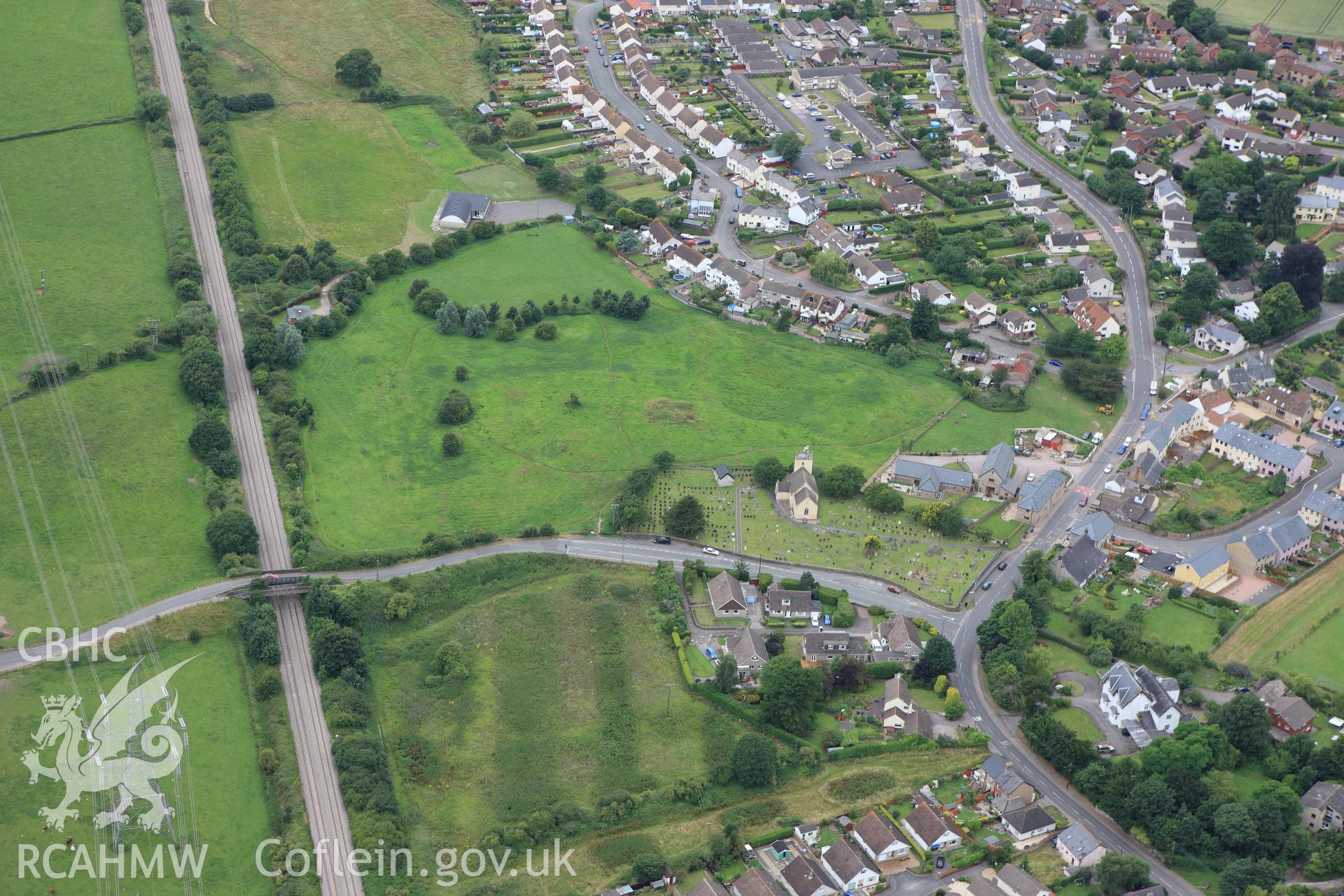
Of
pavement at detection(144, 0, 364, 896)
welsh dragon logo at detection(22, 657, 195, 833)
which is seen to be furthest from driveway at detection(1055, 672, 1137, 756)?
welsh dragon logo at detection(22, 657, 195, 833)

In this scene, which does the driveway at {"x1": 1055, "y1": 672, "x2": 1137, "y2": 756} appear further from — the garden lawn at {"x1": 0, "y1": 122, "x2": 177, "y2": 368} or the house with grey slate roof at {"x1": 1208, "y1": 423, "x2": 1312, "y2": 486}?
the garden lawn at {"x1": 0, "y1": 122, "x2": 177, "y2": 368}

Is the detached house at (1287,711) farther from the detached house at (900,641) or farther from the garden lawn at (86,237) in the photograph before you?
the garden lawn at (86,237)

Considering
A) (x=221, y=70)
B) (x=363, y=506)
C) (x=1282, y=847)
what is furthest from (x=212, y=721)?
(x=221, y=70)

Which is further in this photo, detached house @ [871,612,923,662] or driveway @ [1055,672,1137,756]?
detached house @ [871,612,923,662]

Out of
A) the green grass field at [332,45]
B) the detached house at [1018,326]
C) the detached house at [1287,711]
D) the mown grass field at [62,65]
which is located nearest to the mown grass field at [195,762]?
the detached house at [1287,711]

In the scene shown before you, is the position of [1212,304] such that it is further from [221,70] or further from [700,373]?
[221,70]

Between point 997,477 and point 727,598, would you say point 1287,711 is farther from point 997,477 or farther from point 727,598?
point 727,598
